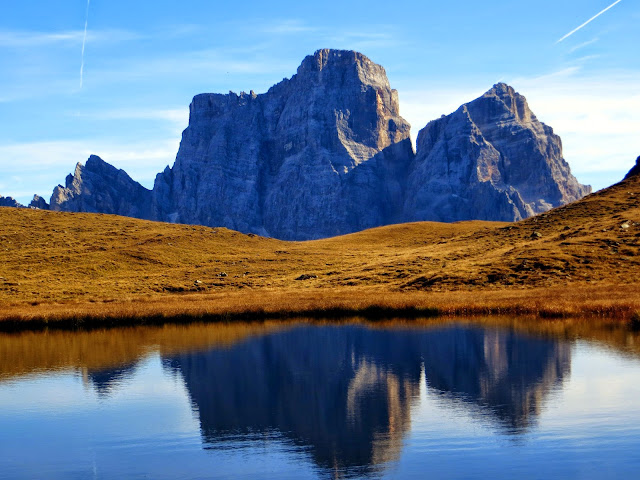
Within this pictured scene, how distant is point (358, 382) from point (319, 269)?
6399 centimetres

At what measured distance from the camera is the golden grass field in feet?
189

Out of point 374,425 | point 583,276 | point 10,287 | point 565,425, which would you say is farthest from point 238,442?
point 10,287

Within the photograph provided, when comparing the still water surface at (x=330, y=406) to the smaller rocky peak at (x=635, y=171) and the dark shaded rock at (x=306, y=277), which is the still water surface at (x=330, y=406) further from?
the smaller rocky peak at (x=635, y=171)

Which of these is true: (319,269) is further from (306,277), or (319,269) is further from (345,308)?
(345,308)

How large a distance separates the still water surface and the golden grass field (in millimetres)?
10901

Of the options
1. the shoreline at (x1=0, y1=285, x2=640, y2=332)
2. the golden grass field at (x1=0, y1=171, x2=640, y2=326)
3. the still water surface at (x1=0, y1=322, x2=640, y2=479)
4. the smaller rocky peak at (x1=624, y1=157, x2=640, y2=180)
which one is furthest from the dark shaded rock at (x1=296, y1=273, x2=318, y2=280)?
the smaller rocky peak at (x1=624, y1=157, x2=640, y2=180)

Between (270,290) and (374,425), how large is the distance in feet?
175

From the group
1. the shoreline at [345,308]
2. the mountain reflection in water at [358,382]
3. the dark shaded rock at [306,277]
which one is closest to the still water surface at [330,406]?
the mountain reflection in water at [358,382]

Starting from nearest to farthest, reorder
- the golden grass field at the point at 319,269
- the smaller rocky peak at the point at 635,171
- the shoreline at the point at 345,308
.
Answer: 1. the shoreline at the point at 345,308
2. the golden grass field at the point at 319,269
3. the smaller rocky peak at the point at 635,171

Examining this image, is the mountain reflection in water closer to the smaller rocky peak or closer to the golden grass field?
the golden grass field

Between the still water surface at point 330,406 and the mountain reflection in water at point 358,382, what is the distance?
10cm

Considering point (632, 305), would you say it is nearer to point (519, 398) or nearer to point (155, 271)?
point (519, 398)

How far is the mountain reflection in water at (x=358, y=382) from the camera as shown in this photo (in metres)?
24.5

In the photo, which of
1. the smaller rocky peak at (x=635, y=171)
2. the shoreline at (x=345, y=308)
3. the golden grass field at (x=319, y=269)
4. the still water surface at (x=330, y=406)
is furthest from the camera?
the smaller rocky peak at (x=635, y=171)
